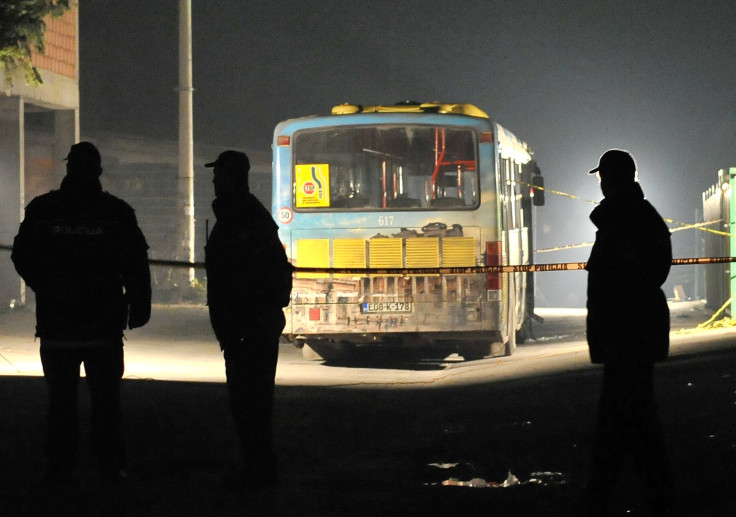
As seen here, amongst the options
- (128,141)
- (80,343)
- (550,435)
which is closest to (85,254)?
(80,343)

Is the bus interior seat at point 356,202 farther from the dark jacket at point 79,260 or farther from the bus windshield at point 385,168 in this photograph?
the dark jacket at point 79,260

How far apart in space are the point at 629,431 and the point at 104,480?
8.94 ft

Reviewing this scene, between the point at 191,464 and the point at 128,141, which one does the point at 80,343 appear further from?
the point at 128,141

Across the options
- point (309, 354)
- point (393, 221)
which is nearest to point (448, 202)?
point (393, 221)

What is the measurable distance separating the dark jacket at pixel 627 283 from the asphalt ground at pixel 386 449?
80 cm

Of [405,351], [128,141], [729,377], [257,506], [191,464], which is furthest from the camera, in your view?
[128,141]

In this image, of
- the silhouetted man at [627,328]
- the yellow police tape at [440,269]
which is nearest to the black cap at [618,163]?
the silhouetted man at [627,328]

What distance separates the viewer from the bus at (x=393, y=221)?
15070 millimetres

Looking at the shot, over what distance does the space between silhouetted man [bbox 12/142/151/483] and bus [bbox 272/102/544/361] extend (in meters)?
8.33

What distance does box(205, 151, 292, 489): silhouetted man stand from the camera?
268 inches

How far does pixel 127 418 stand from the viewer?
9.30 meters

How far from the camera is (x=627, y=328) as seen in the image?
19.6 ft

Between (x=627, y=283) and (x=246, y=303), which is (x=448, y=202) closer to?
(x=246, y=303)

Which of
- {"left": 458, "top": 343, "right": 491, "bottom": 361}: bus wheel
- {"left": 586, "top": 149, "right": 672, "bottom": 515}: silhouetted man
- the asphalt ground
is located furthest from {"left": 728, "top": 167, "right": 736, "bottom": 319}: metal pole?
{"left": 586, "top": 149, "right": 672, "bottom": 515}: silhouetted man
